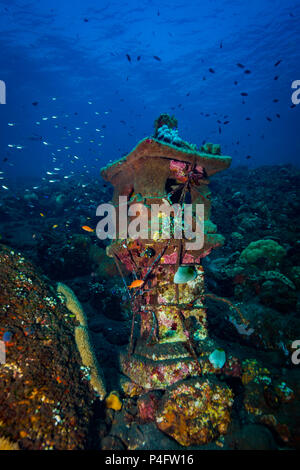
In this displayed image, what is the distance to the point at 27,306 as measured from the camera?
3.47 m

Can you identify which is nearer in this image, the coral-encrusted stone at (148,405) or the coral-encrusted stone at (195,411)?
the coral-encrusted stone at (195,411)

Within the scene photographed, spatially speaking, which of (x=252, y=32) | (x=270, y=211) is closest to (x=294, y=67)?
(x=252, y=32)

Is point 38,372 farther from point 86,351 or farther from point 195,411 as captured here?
point 195,411

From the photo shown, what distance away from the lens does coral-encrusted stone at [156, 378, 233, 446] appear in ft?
9.73

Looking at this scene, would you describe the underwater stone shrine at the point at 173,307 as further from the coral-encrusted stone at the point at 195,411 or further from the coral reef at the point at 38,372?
the coral reef at the point at 38,372

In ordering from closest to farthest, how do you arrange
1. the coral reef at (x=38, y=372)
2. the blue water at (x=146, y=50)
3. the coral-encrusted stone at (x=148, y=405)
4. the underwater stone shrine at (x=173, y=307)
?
the coral reef at (x=38, y=372)
the underwater stone shrine at (x=173, y=307)
the coral-encrusted stone at (x=148, y=405)
the blue water at (x=146, y=50)

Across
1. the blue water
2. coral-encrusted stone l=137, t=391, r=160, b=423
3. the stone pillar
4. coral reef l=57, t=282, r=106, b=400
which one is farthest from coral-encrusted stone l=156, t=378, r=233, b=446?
the blue water

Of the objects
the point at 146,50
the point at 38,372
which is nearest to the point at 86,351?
the point at 38,372

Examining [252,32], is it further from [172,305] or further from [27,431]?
[27,431]

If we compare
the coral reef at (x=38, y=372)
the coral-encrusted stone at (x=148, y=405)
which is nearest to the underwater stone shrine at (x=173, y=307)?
the coral-encrusted stone at (x=148, y=405)

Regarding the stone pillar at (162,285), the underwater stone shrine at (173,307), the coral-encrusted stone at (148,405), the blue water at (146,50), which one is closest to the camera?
the underwater stone shrine at (173,307)

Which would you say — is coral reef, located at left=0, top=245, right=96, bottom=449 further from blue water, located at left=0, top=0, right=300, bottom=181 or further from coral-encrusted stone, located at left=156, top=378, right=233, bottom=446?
blue water, located at left=0, top=0, right=300, bottom=181

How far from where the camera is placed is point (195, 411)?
3.06 metres

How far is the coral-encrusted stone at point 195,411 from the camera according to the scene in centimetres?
296
